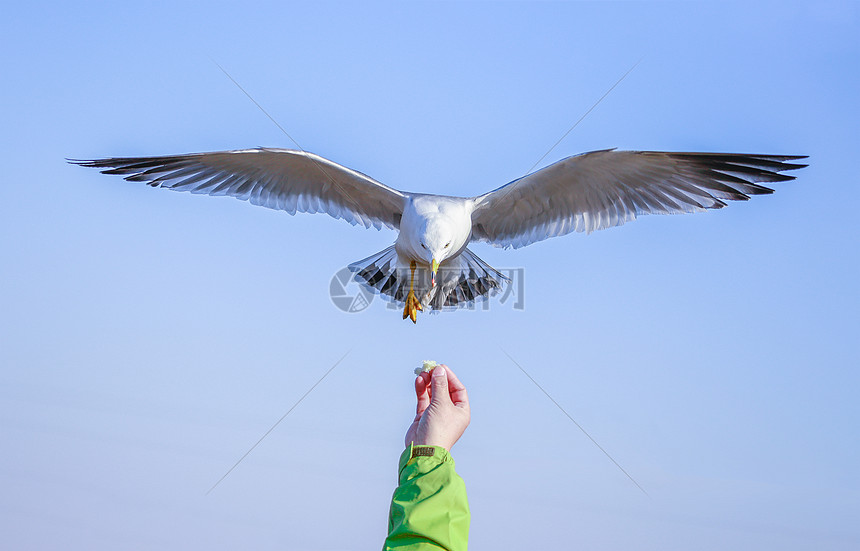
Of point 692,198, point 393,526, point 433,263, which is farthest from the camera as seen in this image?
point 692,198

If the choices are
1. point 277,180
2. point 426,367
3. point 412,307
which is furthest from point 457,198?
point 426,367

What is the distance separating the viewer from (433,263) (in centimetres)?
413

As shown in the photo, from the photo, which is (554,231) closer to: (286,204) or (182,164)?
(286,204)

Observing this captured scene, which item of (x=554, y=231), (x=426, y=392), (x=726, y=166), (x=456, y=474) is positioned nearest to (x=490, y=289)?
(x=554, y=231)

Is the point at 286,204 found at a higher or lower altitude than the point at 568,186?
lower

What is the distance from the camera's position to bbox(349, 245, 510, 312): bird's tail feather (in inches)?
200

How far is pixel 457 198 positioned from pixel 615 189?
1.08 meters

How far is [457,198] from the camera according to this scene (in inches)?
176

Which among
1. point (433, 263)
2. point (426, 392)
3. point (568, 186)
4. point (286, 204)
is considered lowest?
point (426, 392)

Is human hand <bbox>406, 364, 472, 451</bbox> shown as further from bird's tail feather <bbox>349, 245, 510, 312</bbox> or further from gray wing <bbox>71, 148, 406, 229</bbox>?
bird's tail feather <bbox>349, 245, 510, 312</bbox>

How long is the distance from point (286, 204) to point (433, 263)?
1.51 m

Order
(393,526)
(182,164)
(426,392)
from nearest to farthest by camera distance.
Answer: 1. (393,526)
2. (426,392)
3. (182,164)

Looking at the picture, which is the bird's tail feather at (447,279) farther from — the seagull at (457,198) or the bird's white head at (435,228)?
the bird's white head at (435,228)

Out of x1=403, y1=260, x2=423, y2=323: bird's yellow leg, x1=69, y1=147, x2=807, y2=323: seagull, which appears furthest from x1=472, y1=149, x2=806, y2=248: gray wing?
x1=403, y1=260, x2=423, y2=323: bird's yellow leg
